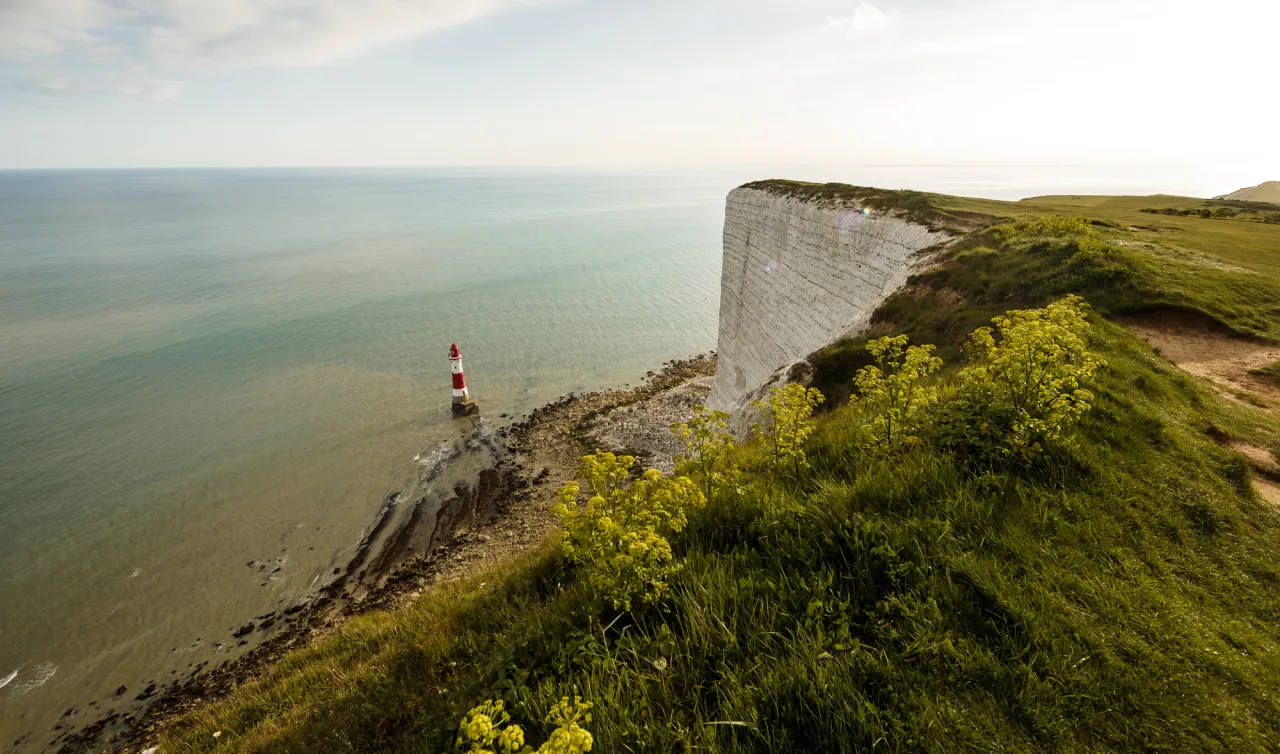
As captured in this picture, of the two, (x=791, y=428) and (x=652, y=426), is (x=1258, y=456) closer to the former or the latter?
(x=791, y=428)

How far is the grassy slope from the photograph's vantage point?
318 cm

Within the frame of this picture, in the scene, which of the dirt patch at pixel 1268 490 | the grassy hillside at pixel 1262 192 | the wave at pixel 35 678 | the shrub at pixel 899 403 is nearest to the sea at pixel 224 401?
the wave at pixel 35 678

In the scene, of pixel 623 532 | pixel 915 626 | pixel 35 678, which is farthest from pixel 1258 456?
pixel 35 678

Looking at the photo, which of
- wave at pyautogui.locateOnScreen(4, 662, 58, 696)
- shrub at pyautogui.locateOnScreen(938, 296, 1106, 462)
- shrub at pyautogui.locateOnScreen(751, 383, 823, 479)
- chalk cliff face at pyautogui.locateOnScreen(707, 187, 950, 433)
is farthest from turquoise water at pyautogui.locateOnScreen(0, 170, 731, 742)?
shrub at pyautogui.locateOnScreen(938, 296, 1106, 462)

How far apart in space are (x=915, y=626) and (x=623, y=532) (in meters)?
2.33

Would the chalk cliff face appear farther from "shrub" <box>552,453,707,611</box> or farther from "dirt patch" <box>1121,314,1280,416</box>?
"shrub" <box>552,453,707,611</box>

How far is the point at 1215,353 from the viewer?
393 inches

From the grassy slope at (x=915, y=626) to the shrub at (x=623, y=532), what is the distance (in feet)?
Result: 0.84

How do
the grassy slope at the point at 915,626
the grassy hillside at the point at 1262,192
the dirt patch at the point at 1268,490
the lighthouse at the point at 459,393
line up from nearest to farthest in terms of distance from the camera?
the grassy slope at the point at 915,626
the dirt patch at the point at 1268,490
the lighthouse at the point at 459,393
the grassy hillside at the point at 1262,192

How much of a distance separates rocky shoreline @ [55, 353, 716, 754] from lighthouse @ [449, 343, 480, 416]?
1997mm

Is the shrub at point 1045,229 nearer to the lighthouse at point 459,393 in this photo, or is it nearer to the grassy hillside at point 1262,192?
the lighthouse at point 459,393

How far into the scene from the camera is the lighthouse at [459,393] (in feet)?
97.1

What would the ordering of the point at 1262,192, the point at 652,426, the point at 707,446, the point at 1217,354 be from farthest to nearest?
the point at 1262,192, the point at 652,426, the point at 1217,354, the point at 707,446

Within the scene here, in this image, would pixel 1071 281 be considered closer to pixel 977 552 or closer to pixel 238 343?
pixel 977 552
